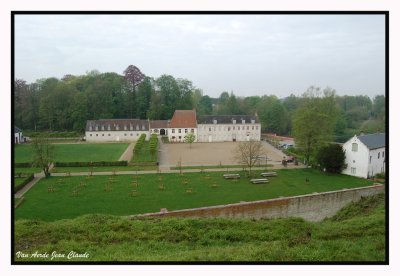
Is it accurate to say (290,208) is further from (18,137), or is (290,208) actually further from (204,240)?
(18,137)

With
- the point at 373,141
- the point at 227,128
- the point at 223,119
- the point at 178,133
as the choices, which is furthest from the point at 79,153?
the point at 373,141

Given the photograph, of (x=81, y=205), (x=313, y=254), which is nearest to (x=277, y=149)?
(x=81, y=205)

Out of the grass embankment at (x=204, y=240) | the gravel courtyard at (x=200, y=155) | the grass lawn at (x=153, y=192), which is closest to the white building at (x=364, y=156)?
the grass lawn at (x=153, y=192)

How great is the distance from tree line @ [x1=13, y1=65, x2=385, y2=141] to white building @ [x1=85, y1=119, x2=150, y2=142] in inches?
205

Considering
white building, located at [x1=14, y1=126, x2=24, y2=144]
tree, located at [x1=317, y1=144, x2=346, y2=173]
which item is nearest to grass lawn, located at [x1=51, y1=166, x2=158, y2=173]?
tree, located at [x1=317, y1=144, x2=346, y2=173]

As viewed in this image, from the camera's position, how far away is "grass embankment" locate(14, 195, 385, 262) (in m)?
7.55

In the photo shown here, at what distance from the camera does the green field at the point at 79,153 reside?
2918 cm

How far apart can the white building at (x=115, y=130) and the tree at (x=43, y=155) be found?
2023cm

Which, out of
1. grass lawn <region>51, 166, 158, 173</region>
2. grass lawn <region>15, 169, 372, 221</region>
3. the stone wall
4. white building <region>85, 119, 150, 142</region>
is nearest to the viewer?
the stone wall

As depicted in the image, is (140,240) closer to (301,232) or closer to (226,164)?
(301,232)

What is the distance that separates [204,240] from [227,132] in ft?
114

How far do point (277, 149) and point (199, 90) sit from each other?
127 feet

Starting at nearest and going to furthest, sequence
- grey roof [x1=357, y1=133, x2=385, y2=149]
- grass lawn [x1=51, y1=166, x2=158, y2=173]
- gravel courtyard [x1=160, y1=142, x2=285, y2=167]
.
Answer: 1. grey roof [x1=357, y1=133, x2=385, y2=149]
2. grass lawn [x1=51, y1=166, x2=158, y2=173]
3. gravel courtyard [x1=160, y1=142, x2=285, y2=167]

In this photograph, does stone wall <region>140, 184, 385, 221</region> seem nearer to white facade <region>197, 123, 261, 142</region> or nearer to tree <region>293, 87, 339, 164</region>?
tree <region>293, 87, 339, 164</region>
